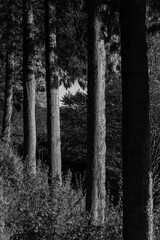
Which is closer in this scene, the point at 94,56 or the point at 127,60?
the point at 127,60

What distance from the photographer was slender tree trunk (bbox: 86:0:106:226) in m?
6.82

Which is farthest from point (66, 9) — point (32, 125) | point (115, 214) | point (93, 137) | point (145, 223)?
point (145, 223)

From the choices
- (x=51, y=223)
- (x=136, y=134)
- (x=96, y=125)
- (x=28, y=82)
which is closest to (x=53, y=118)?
(x=28, y=82)

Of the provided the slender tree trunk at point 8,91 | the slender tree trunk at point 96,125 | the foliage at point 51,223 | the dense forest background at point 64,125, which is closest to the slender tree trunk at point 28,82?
the dense forest background at point 64,125

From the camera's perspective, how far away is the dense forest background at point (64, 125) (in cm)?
582

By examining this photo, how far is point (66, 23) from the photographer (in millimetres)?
12398

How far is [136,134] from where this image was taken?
4367 millimetres

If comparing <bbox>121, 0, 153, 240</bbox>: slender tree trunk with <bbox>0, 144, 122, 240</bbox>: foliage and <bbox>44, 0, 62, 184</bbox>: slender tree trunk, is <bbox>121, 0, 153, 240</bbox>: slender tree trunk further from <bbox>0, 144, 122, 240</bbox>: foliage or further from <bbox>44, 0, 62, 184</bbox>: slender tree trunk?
<bbox>44, 0, 62, 184</bbox>: slender tree trunk

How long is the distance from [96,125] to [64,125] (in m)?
11.5

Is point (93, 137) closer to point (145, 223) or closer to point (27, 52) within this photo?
point (145, 223)

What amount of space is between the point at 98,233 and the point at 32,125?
6.51 m

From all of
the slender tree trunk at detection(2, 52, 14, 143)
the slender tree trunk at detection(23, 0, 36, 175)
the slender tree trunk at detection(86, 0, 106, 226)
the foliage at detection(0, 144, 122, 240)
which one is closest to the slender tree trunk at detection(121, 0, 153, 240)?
the foliage at detection(0, 144, 122, 240)

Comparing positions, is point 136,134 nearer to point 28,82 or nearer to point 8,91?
point 28,82

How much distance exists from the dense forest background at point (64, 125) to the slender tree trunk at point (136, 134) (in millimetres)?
1160
